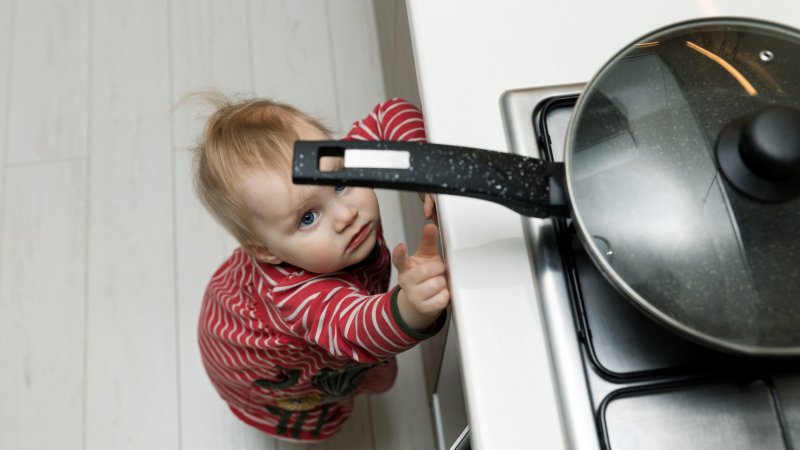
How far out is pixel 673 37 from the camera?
0.52 m

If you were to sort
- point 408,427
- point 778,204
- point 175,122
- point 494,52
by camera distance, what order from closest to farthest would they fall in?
point 778,204, point 494,52, point 408,427, point 175,122

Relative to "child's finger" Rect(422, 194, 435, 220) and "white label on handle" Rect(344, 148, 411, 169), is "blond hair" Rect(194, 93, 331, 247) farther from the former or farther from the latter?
"white label on handle" Rect(344, 148, 411, 169)

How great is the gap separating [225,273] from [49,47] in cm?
94

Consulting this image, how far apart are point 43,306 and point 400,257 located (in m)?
1.07

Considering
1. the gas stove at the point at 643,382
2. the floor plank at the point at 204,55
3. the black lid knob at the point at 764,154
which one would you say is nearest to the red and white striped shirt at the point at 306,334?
the gas stove at the point at 643,382

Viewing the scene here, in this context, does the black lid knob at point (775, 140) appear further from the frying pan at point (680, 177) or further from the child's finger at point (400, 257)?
the child's finger at point (400, 257)

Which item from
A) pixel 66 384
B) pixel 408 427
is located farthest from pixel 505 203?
pixel 66 384

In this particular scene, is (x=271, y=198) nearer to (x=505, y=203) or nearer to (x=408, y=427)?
(x=505, y=203)

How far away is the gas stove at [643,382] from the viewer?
491 millimetres

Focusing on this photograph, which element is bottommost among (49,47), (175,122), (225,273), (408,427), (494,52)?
(408,427)

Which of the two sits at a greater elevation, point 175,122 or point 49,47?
point 49,47

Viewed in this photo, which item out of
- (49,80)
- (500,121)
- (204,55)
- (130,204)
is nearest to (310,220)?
(500,121)

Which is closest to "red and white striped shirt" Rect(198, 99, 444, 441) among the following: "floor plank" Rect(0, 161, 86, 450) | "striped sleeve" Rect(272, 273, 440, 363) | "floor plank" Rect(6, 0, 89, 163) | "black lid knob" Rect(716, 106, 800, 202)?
"striped sleeve" Rect(272, 273, 440, 363)

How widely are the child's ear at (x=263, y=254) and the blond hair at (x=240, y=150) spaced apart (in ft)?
0.04
